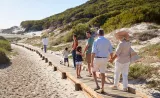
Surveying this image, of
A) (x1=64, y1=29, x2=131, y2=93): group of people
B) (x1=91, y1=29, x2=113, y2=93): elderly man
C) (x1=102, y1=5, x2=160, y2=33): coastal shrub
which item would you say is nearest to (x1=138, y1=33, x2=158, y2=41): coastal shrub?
(x1=102, y1=5, x2=160, y2=33): coastal shrub

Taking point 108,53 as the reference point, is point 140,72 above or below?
below

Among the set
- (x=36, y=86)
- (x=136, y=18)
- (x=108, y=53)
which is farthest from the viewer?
(x=136, y=18)

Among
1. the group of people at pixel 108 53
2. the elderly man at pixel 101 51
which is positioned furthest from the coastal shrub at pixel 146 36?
the elderly man at pixel 101 51

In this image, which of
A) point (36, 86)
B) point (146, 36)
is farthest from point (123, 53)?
point (146, 36)

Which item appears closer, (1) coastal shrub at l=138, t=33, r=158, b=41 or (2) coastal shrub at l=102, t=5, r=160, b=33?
(1) coastal shrub at l=138, t=33, r=158, b=41

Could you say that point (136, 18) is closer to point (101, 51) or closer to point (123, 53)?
point (123, 53)

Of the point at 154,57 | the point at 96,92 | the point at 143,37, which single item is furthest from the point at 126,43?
the point at 143,37

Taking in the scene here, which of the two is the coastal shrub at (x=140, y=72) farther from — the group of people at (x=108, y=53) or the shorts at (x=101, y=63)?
the shorts at (x=101, y=63)

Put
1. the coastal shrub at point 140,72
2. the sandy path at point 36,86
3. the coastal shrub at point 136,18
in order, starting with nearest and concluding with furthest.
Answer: the sandy path at point 36,86 < the coastal shrub at point 140,72 < the coastal shrub at point 136,18

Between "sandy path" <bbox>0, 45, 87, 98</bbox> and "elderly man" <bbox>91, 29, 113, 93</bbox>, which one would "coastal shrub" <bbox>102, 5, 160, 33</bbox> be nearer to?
"sandy path" <bbox>0, 45, 87, 98</bbox>

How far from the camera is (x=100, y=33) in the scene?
8.69 meters

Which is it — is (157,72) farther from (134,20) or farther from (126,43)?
(134,20)

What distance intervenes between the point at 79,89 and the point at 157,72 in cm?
338

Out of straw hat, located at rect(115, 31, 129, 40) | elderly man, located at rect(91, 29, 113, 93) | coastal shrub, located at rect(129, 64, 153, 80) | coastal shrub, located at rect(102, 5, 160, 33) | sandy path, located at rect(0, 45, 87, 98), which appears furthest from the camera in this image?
coastal shrub, located at rect(102, 5, 160, 33)
